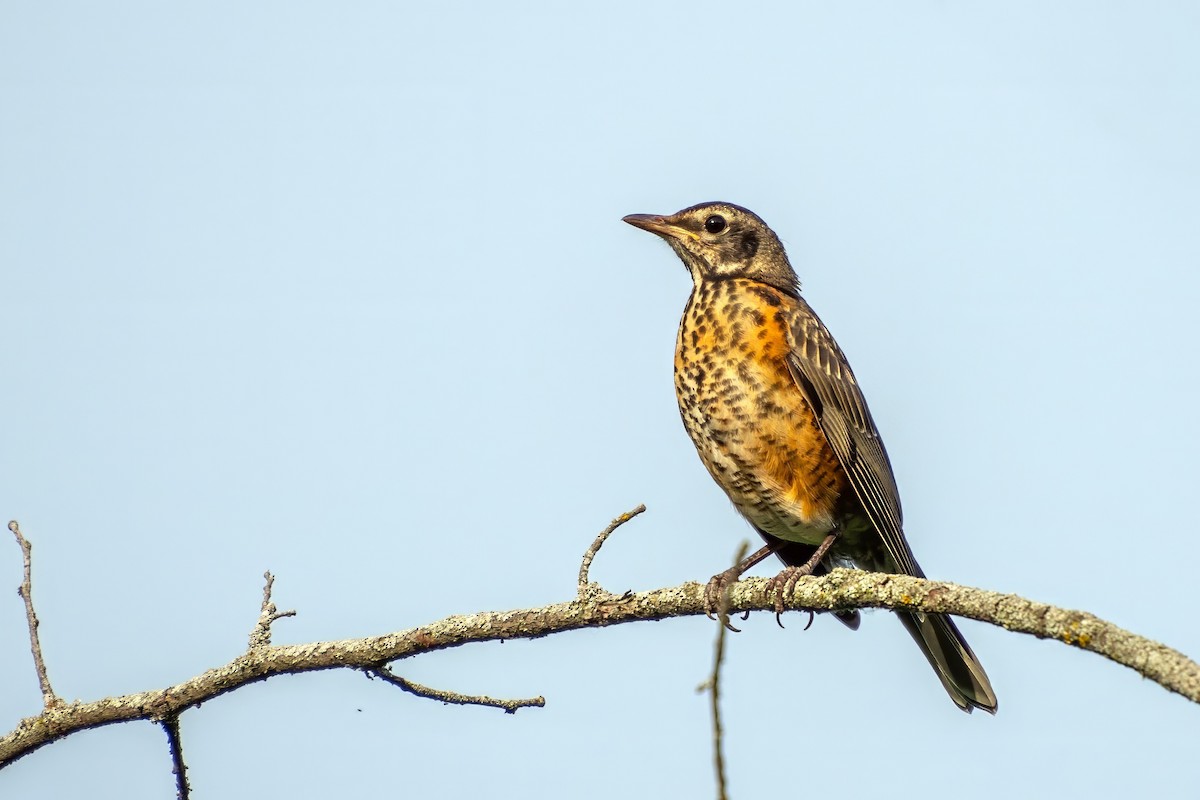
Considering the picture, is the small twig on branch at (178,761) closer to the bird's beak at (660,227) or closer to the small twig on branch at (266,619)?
the small twig on branch at (266,619)

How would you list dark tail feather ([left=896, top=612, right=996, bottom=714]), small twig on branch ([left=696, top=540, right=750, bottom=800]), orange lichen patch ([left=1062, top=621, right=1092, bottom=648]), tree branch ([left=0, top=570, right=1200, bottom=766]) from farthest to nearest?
dark tail feather ([left=896, top=612, right=996, bottom=714]) < tree branch ([left=0, top=570, right=1200, bottom=766]) < orange lichen patch ([left=1062, top=621, right=1092, bottom=648]) < small twig on branch ([left=696, top=540, right=750, bottom=800])

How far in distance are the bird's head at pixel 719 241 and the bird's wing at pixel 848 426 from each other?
0.68 metres

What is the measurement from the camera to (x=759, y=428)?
6312 mm

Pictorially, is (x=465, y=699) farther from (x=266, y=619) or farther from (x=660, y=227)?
(x=660, y=227)

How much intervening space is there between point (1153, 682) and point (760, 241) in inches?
183

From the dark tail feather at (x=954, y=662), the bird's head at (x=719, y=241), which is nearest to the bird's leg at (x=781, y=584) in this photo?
the dark tail feather at (x=954, y=662)

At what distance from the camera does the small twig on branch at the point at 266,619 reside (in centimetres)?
497

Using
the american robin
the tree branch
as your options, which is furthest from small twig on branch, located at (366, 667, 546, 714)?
the american robin

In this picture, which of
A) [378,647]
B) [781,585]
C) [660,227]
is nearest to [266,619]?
[378,647]

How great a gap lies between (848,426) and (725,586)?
3791 mm

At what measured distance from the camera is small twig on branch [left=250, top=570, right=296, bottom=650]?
497 centimetres

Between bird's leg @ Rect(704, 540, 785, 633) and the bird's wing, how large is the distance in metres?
0.69

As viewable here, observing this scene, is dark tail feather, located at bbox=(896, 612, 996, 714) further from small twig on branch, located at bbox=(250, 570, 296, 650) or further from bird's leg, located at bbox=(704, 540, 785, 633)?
small twig on branch, located at bbox=(250, 570, 296, 650)

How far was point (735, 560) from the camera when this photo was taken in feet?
8.50
